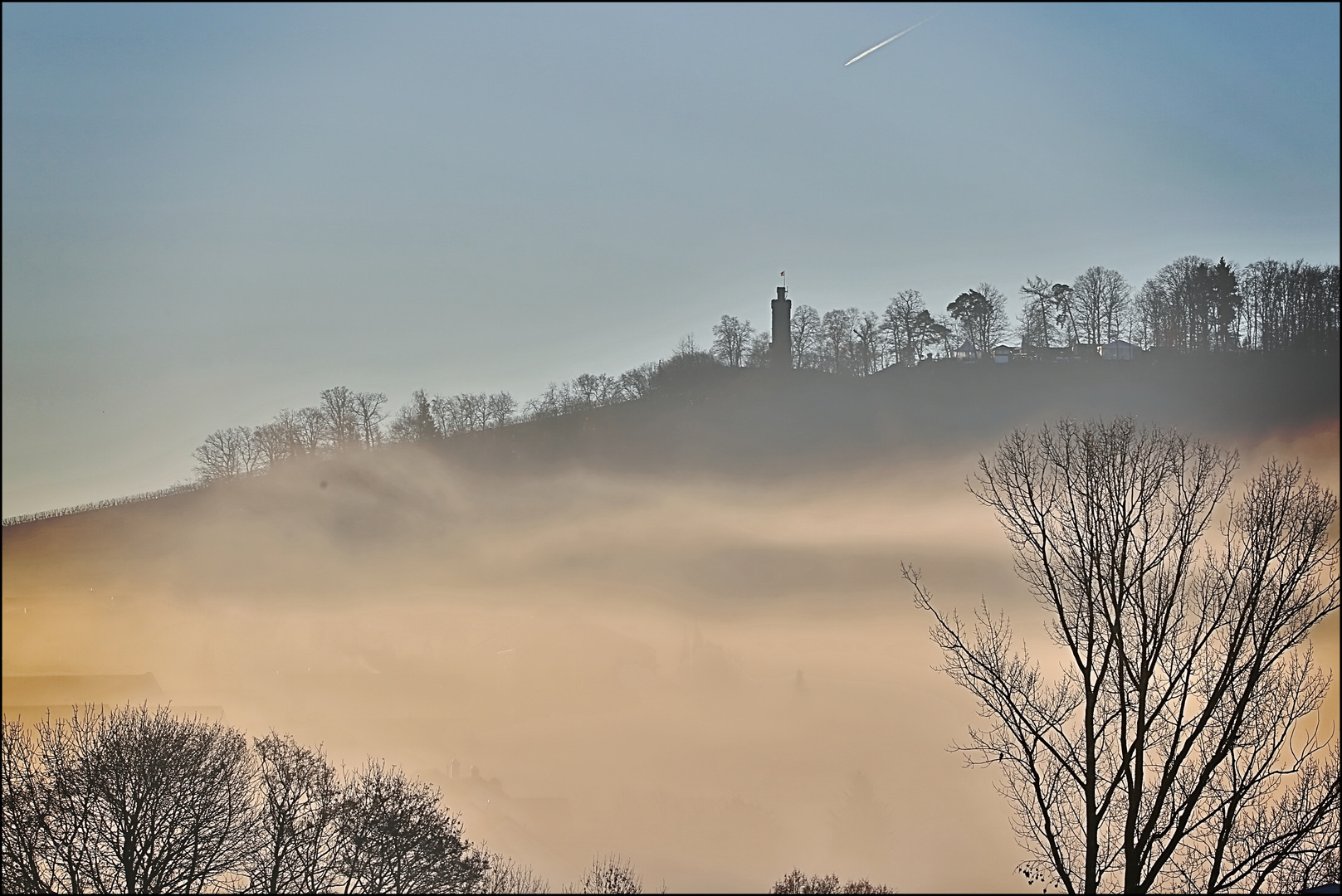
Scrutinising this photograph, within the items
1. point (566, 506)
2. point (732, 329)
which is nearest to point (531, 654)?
point (566, 506)

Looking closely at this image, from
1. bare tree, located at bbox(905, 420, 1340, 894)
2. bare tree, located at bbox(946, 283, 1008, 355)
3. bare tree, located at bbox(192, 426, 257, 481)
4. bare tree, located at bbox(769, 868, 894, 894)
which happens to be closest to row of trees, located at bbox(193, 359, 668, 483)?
bare tree, located at bbox(192, 426, 257, 481)

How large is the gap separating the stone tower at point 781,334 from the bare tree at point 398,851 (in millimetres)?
39273

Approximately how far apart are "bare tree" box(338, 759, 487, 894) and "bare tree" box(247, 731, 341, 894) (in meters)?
0.48

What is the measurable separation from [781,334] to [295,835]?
43.4 metres

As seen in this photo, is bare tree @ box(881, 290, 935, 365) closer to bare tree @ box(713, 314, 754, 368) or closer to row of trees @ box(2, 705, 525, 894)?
bare tree @ box(713, 314, 754, 368)

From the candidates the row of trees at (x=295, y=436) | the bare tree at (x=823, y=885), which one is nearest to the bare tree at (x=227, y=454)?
the row of trees at (x=295, y=436)

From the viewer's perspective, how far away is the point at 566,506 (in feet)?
235

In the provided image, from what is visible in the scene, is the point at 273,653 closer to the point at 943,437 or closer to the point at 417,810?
the point at 417,810

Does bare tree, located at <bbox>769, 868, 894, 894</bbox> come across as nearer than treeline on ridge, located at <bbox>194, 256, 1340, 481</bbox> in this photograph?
No

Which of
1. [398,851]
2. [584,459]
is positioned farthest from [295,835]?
[584,459]

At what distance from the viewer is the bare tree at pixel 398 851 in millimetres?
23250

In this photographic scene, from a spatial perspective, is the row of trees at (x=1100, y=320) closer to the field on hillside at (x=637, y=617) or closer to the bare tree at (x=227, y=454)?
the field on hillside at (x=637, y=617)

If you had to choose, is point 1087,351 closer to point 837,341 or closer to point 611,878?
point 837,341

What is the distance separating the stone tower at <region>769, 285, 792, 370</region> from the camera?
58.5 meters
